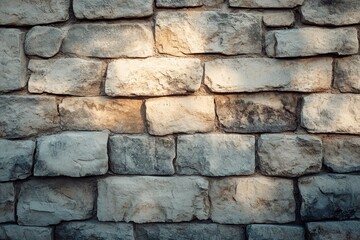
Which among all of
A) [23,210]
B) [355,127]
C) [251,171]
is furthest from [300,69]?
[23,210]

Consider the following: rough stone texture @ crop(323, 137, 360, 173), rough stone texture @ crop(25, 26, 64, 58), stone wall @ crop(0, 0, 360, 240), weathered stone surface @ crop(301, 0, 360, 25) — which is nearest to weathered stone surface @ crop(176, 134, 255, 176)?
stone wall @ crop(0, 0, 360, 240)

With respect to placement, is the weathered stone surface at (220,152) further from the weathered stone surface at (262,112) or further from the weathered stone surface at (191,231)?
the weathered stone surface at (191,231)

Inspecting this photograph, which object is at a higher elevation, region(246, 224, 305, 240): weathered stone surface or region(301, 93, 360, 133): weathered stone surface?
region(301, 93, 360, 133): weathered stone surface

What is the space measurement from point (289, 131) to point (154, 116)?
65 cm

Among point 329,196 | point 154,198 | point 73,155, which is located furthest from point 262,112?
point 73,155

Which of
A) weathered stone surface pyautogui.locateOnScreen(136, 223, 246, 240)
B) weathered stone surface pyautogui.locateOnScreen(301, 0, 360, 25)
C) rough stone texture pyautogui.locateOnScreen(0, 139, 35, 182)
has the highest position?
weathered stone surface pyautogui.locateOnScreen(301, 0, 360, 25)

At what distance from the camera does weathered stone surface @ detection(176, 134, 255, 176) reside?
5.00 ft

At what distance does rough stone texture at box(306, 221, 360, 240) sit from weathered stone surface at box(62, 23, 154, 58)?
1150mm

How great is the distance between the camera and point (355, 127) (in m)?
1.51

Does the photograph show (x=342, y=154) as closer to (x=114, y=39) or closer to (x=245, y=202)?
(x=245, y=202)

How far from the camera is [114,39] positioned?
1.52 m

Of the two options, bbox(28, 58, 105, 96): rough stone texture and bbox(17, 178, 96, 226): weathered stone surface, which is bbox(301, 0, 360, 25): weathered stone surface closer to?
bbox(28, 58, 105, 96): rough stone texture

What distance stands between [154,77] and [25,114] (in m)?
0.65

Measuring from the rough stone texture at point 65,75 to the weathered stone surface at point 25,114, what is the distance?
0.19ft
